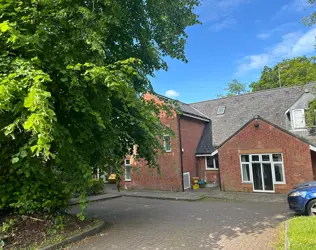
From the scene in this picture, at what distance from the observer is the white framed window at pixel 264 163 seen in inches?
575

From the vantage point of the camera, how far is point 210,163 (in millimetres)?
19344

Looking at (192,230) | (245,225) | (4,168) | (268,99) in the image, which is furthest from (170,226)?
(268,99)

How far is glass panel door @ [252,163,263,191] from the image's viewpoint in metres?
15.2

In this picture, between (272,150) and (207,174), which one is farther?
(207,174)

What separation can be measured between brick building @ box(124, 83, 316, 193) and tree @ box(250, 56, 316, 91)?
13.8 meters

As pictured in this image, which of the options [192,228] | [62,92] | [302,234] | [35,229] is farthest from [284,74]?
[35,229]

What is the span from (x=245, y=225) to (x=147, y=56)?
7001 mm

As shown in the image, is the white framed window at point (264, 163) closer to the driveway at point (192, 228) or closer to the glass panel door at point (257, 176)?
the glass panel door at point (257, 176)

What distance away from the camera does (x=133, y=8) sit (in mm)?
9148

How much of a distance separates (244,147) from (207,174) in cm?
460

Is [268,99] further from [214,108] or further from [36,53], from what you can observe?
[36,53]

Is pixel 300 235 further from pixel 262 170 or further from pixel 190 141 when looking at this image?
pixel 190 141

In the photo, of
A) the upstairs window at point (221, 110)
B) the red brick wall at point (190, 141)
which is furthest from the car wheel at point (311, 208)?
the upstairs window at point (221, 110)

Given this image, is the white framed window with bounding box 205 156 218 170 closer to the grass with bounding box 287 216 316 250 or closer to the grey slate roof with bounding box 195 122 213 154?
the grey slate roof with bounding box 195 122 213 154
